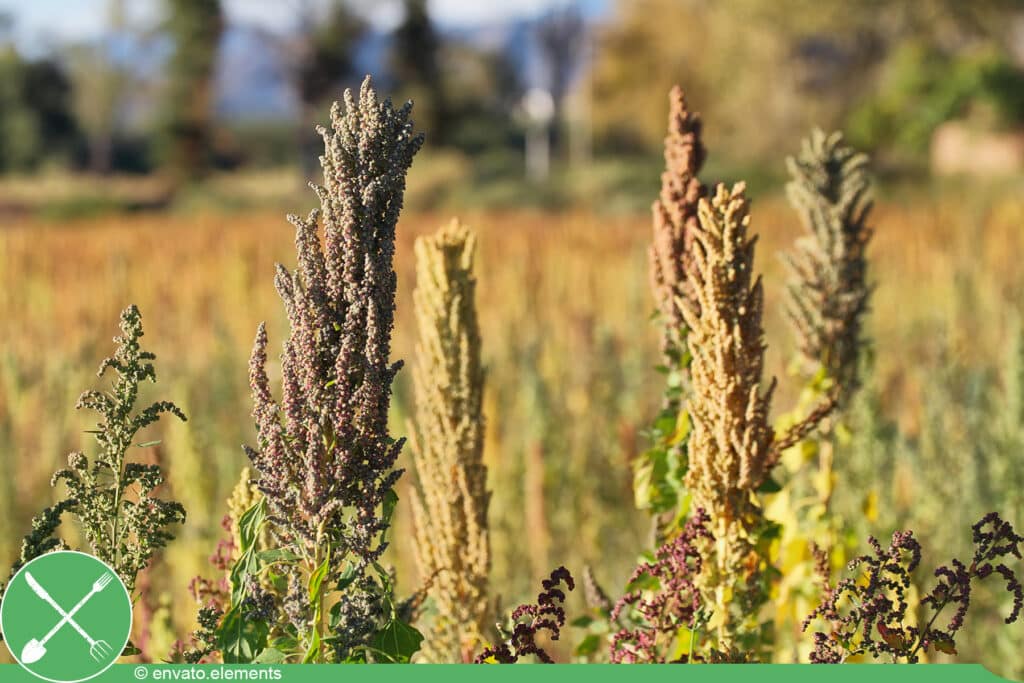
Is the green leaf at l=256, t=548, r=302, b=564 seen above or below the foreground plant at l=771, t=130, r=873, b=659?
below

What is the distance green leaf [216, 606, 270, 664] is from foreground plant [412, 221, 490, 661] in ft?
1.74

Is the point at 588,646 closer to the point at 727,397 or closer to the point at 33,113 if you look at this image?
the point at 727,397

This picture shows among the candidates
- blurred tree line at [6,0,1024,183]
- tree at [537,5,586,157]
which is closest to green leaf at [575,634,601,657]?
blurred tree line at [6,0,1024,183]

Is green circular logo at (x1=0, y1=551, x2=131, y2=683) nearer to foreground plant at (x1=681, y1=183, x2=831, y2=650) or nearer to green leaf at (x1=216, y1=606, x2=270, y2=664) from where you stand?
green leaf at (x1=216, y1=606, x2=270, y2=664)

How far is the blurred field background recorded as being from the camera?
3.11 meters

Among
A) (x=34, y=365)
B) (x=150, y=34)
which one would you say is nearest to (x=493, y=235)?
(x=34, y=365)

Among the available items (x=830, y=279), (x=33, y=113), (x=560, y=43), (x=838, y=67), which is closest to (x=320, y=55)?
(x=560, y=43)

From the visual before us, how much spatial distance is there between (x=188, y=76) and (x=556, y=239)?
96.4 ft

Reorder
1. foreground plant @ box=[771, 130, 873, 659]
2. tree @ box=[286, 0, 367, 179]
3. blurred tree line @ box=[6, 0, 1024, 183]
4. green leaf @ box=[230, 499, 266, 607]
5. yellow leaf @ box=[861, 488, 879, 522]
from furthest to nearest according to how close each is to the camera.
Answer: tree @ box=[286, 0, 367, 179] → blurred tree line @ box=[6, 0, 1024, 183] → yellow leaf @ box=[861, 488, 879, 522] → foreground plant @ box=[771, 130, 873, 659] → green leaf @ box=[230, 499, 266, 607]

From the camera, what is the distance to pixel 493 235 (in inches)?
422

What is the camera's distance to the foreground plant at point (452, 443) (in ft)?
6.07

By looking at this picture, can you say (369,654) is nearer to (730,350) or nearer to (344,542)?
(344,542)

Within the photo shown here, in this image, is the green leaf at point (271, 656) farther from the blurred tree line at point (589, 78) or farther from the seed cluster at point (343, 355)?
the blurred tree line at point (589, 78)

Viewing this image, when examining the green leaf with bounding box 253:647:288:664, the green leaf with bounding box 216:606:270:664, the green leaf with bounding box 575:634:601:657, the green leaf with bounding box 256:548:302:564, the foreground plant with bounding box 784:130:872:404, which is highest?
the foreground plant with bounding box 784:130:872:404
